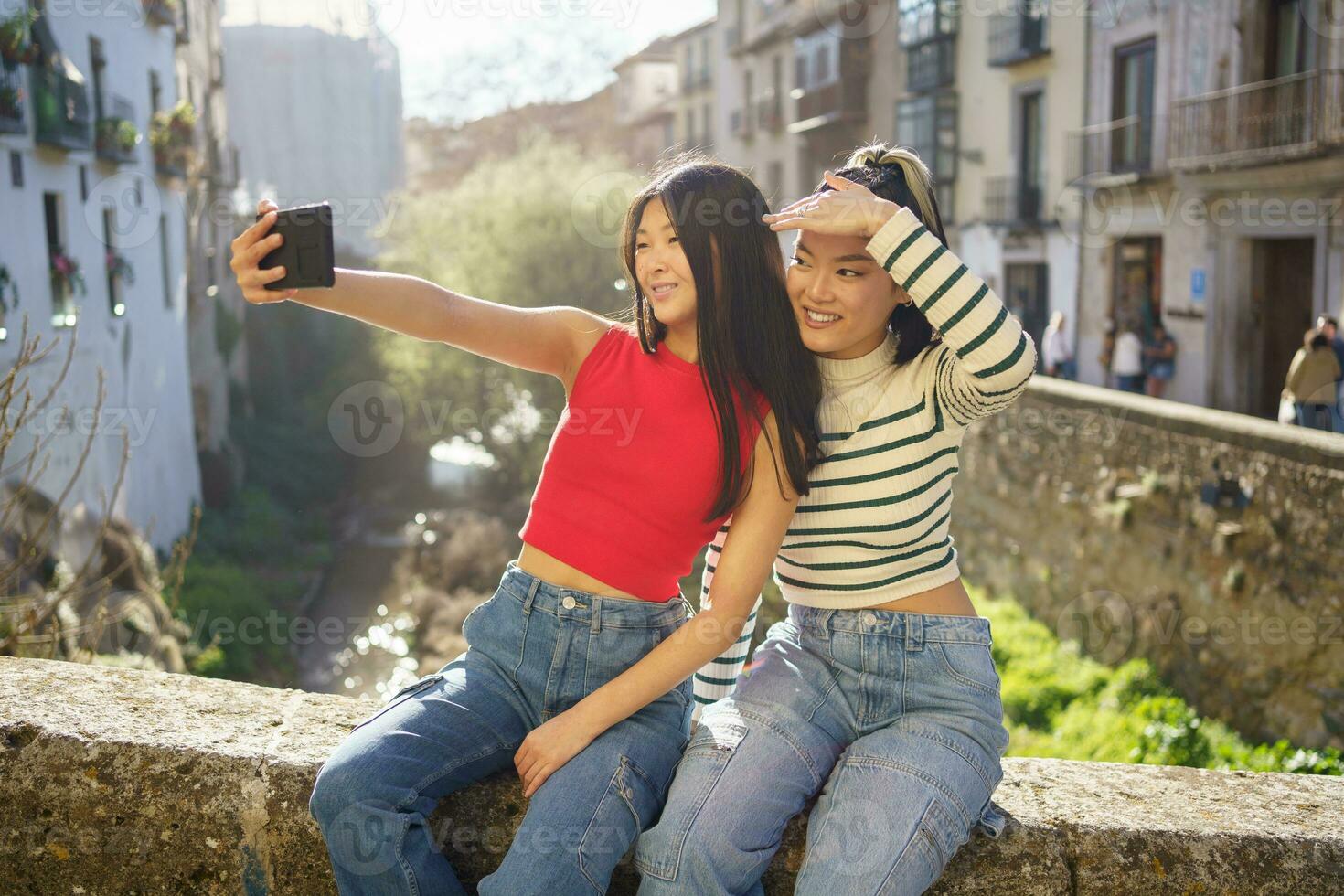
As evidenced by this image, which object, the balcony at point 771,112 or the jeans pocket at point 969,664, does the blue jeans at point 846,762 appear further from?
the balcony at point 771,112

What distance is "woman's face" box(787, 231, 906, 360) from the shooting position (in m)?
2.37

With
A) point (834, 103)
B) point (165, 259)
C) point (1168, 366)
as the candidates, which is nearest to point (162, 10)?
point (165, 259)

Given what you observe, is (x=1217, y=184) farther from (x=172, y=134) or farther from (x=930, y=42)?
(x=172, y=134)

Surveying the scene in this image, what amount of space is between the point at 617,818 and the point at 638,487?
61 cm

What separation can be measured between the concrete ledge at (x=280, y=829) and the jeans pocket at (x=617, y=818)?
3.8 inches

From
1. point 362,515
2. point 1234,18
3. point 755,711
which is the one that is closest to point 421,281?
point 755,711

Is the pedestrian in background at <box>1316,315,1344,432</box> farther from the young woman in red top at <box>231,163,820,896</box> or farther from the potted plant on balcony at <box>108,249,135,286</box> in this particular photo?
the potted plant on balcony at <box>108,249,135,286</box>

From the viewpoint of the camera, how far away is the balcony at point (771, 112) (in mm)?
28234

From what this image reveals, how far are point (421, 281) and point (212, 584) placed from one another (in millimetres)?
13570

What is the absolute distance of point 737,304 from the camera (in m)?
2.35

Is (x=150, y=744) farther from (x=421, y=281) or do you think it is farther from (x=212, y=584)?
(x=212, y=584)

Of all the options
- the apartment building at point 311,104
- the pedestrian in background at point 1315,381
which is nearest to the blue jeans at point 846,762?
the pedestrian in background at point 1315,381

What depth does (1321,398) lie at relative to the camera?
32.8 ft

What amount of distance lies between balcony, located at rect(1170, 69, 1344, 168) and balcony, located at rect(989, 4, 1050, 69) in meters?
3.88
